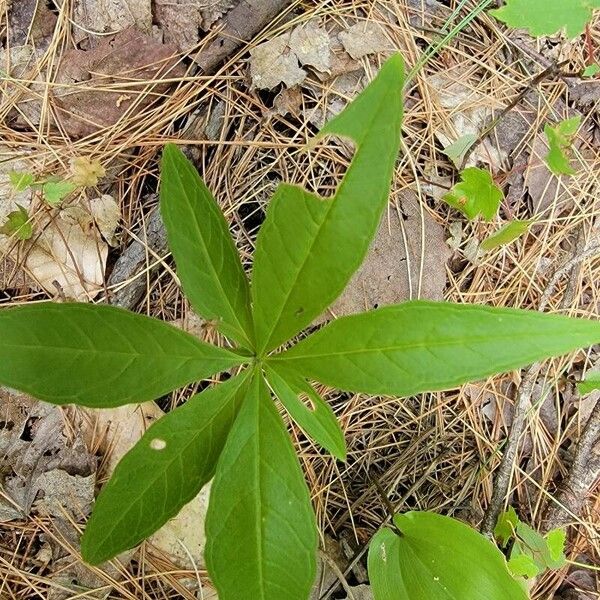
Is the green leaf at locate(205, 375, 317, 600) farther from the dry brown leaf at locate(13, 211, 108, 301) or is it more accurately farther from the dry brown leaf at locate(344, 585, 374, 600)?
the dry brown leaf at locate(13, 211, 108, 301)

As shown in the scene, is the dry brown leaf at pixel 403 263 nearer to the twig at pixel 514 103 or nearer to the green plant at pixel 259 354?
the twig at pixel 514 103

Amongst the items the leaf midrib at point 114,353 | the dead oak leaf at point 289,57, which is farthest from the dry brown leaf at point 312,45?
the leaf midrib at point 114,353

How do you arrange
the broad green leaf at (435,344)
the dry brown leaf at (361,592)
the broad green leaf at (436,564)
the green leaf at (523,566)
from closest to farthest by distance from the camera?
1. the broad green leaf at (435,344)
2. the broad green leaf at (436,564)
3. the green leaf at (523,566)
4. the dry brown leaf at (361,592)

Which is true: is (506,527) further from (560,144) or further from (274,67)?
(274,67)

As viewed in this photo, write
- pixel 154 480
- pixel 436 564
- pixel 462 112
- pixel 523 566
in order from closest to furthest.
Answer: pixel 154 480 < pixel 436 564 < pixel 523 566 < pixel 462 112

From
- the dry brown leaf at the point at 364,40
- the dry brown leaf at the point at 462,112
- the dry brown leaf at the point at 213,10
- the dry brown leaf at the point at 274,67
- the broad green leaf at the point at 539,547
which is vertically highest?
the dry brown leaf at the point at 213,10

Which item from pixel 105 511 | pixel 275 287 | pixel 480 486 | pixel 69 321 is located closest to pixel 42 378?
pixel 69 321

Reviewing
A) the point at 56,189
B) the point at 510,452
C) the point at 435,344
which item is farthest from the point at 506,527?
the point at 56,189
